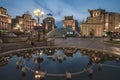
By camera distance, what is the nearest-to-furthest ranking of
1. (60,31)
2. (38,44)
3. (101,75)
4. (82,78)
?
1. (82,78)
2. (101,75)
3. (38,44)
4. (60,31)

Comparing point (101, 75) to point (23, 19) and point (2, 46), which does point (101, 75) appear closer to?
point (2, 46)

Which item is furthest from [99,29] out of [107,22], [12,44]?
[12,44]

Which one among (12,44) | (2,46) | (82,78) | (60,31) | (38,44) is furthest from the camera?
(60,31)

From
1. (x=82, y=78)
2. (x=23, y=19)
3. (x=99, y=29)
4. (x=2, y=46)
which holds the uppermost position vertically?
(x=23, y=19)

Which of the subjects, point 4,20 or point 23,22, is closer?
point 4,20

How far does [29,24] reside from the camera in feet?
467

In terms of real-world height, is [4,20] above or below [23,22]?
below

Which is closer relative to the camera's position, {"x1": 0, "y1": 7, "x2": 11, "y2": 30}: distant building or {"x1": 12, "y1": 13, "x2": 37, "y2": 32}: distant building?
{"x1": 0, "y1": 7, "x2": 11, "y2": 30}: distant building

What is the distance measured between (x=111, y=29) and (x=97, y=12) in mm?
16591

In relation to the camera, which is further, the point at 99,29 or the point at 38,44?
the point at 99,29

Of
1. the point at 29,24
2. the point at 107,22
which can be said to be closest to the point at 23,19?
the point at 29,24

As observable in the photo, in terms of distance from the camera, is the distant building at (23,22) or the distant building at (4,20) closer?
the distant building at (4,20)

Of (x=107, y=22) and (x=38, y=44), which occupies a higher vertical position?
(x=107, y=22)

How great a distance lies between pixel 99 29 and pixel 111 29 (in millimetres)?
22984
